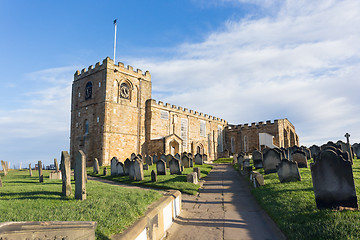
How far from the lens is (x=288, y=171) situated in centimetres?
877

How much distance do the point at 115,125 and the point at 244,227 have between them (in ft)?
73.5

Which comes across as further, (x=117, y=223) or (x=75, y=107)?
(x=75, y=107)

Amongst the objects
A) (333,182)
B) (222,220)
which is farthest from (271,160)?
(222,220)

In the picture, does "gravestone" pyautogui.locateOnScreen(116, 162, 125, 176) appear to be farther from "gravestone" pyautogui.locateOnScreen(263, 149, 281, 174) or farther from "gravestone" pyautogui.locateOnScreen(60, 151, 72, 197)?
"gravestone" pyautogui.locateOnScreen(263, 149, 281, 174)

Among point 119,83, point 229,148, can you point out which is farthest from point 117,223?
point 229,148

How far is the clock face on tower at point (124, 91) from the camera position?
90.1 ft

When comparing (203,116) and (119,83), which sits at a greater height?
(119,83)

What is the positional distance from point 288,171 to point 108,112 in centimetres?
2078

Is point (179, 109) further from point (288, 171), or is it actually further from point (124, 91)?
point (288, 171)

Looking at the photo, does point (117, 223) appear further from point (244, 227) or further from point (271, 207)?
point (271, 207)

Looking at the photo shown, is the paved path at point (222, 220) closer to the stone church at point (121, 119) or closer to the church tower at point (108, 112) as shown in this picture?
the church tower at point (108, 112)

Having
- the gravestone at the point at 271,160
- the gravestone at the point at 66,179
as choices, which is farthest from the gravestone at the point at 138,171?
the gravestone at the point at 271,160

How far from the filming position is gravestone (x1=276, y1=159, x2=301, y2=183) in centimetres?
866

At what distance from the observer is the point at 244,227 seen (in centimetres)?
541
